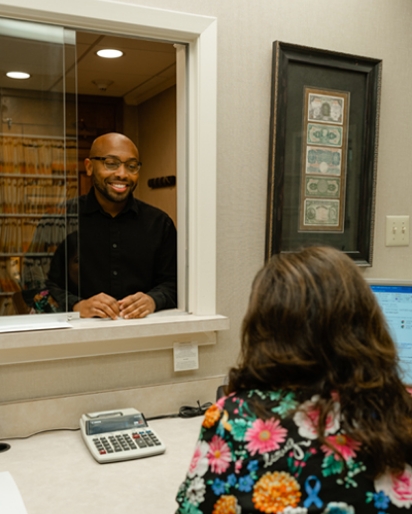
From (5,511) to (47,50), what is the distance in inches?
49.2

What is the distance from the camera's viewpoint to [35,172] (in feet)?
5.73

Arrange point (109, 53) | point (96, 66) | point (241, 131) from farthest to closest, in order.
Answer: point (96, 66)
point (109, 53)
point (241, 131)

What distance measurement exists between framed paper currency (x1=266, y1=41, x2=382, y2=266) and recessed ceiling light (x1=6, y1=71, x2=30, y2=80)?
31.2 inches

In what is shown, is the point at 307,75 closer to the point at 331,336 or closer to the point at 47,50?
the point at 47,50

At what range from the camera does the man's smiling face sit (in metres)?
2.28

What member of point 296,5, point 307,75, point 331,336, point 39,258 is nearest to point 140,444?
point 39,258

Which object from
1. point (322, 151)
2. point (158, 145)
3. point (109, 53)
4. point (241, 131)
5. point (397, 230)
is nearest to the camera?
point (241, 131)

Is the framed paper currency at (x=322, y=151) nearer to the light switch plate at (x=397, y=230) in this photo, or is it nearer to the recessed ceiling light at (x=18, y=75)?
the light switch plate at (x=397, y=230)

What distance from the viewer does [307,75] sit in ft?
6.48

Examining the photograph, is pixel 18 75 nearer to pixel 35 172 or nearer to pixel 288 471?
pixel 35 172

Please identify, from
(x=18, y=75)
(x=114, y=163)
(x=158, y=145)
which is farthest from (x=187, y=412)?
(x=158, y=145)

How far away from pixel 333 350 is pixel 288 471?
0.20 meters

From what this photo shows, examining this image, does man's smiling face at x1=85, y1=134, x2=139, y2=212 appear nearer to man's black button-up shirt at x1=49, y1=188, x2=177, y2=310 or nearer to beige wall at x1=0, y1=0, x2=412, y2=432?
man's black button-up shirt at x1=49, y1=188, x2=177, y2=310

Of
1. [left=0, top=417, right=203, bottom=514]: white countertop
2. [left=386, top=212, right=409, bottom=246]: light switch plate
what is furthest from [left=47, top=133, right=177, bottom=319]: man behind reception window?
[left=386, top=212, right=409, bottom=246]: light switch plate
